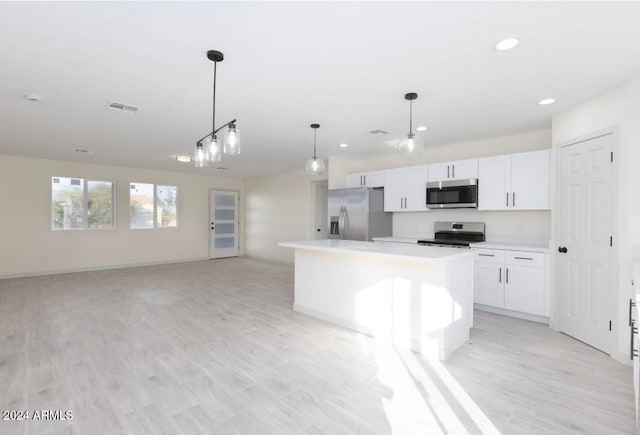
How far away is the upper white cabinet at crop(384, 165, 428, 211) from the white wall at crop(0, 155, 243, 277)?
5838mm

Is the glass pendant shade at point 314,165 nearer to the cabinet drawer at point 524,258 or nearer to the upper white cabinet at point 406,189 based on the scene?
the upper white cabinet at point 406,189

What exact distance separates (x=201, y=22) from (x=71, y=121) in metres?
3.22

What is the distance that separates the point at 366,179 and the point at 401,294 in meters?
3.35

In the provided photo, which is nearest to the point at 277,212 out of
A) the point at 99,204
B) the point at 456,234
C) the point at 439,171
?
the point at 99,204

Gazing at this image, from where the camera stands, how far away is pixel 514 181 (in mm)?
4297

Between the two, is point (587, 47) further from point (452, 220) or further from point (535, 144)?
point (452, 220)

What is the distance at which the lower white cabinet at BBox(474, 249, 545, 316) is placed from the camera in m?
3.85

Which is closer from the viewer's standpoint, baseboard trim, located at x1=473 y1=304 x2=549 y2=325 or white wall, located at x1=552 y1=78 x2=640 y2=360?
white wall, located at x1=552 y1=78 x2=640 y2=360

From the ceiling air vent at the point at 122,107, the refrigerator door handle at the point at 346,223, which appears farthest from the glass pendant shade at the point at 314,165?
the refrigerator door handle at the point at 346,223

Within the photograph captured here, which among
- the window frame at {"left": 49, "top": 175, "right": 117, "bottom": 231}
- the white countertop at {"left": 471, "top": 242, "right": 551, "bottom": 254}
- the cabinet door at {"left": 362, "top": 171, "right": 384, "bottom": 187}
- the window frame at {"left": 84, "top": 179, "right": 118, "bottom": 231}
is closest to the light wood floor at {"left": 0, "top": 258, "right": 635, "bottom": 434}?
the white countertop at {"left": 471, "top": 242, "right": 551, "bottom": 254}

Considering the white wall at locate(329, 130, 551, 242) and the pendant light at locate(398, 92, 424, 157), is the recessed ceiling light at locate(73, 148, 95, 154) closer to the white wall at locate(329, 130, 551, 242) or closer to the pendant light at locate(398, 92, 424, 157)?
the white wall at locate(329, 130, 551, 242)

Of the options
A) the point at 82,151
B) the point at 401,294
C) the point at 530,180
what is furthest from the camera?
the point at 82,151

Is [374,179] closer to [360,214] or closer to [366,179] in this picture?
[366,179]

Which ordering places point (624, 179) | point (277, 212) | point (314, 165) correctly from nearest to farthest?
point (624, 179) → point (314, 165) → point (277, 212)
